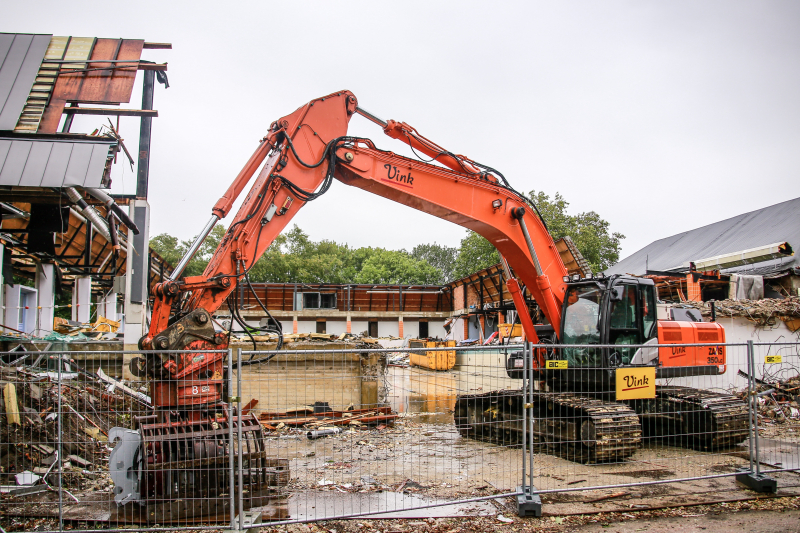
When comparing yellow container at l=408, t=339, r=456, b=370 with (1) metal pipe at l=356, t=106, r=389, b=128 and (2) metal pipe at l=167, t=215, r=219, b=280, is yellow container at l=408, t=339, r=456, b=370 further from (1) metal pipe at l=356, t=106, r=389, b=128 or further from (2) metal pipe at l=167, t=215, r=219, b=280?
(2) metal pipe at l=167, t=215, r=219, b=280

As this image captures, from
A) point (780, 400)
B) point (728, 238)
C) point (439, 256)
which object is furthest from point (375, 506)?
point (439, 256)

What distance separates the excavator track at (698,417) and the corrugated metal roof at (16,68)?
32.5 ft

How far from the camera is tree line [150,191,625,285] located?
32.8m

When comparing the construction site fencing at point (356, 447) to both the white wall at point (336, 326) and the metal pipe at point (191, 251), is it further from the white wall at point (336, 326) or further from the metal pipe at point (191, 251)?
the white wall at point (336, 326)

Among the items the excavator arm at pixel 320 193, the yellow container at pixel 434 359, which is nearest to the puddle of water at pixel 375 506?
the excavator arm at pixel 320 193

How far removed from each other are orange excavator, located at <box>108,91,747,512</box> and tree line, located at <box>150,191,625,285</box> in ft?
44.5

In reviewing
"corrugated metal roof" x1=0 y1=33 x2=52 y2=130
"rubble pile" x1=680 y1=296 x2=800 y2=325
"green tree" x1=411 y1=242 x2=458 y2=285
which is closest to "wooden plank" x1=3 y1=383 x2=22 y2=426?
"corrugated metal roof" x1=0 y1=33 x2=52 y2=130

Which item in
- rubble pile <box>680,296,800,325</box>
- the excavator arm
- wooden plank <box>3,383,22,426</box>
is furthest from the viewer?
rubble pile <box>680,296,800,325</box>

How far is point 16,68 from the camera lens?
28.7ft

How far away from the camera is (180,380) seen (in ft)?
15.9

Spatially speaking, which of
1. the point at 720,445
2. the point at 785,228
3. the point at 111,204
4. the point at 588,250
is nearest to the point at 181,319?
the point at 111,204

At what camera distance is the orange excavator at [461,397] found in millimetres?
4957

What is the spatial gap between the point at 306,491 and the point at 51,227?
6254mm

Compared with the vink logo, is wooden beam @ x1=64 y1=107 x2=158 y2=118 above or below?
above
